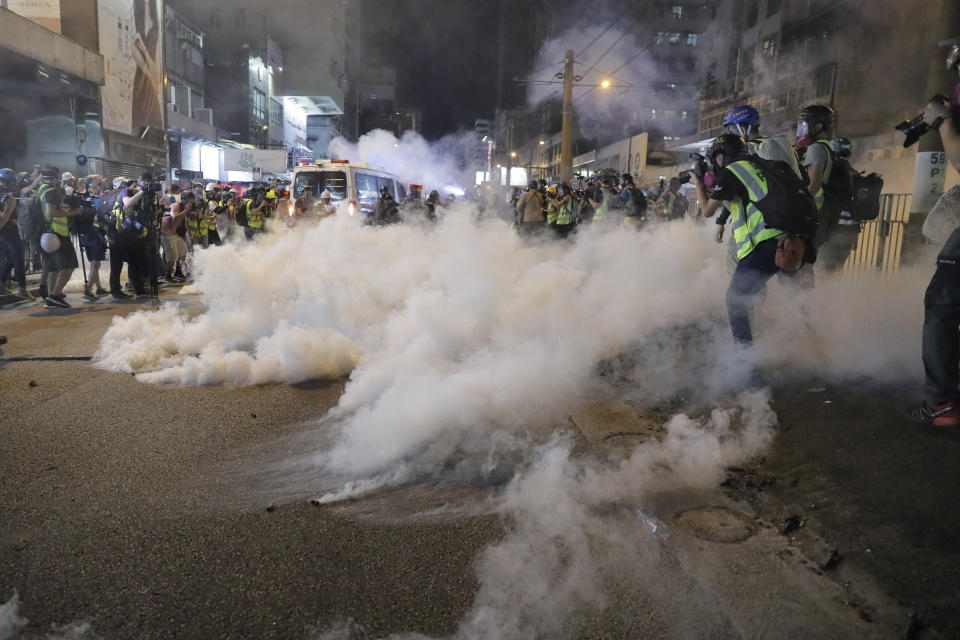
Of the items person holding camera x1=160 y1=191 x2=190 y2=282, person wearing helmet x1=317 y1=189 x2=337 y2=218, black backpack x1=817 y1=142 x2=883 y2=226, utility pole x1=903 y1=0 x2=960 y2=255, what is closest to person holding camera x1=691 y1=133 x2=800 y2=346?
black backpack x1=817 y1=142 x2=883 y2=226

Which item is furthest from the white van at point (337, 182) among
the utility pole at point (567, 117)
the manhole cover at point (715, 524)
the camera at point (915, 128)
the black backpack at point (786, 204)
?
the manhole cover at point (715, 524)

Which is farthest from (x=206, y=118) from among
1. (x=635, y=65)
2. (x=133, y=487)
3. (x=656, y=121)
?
(x=133, y=487)

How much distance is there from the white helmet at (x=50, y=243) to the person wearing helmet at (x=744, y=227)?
7959 millimetres

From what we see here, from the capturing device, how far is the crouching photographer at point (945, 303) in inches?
121

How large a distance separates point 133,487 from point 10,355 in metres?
3.70

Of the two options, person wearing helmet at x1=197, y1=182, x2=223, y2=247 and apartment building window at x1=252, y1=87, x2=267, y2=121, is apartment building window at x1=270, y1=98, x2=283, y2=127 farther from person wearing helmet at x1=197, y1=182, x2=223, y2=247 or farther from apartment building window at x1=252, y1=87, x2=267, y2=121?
person wearing helmet at x1=197, y1=182, x2=223, y2=247

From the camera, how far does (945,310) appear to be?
3137mm

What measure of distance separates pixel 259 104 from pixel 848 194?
160ft

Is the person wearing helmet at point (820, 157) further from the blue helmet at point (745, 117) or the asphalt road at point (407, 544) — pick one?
the asphalt road at point (407, 544)

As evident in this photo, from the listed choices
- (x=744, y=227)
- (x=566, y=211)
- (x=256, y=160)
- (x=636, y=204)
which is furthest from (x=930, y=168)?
(x=256, y=160)

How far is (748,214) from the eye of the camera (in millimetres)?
3977

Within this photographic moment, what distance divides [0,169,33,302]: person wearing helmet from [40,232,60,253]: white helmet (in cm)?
65

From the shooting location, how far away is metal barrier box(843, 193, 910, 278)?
26.1 ft

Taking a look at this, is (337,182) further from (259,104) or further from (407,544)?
(259,104)
